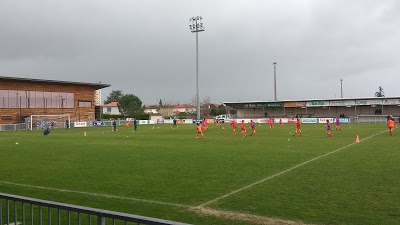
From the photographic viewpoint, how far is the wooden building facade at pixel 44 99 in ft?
213

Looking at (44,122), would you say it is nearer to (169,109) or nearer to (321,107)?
(321,107)

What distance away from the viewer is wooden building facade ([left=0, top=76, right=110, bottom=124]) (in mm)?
64963

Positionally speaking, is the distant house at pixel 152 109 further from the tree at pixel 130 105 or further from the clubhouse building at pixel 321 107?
the clubhouse building at pixel 321 107

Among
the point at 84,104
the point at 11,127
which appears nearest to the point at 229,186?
the point at 11,127

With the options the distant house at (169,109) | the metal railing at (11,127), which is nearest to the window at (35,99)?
the metal railing at (11,127)

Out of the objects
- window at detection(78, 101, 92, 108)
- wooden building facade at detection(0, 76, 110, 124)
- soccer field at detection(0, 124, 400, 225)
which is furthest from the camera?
window at detection(78, 101, 92, 108)

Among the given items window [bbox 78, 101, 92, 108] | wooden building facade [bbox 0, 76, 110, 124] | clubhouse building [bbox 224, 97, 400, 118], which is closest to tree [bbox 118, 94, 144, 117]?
wooden building facade [bbox 0, 76, 110, 124]

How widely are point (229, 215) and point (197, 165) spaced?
712 centimetres

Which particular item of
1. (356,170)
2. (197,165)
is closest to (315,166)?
(356,170)

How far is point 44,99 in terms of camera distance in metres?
71.3

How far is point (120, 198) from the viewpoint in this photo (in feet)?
29.2

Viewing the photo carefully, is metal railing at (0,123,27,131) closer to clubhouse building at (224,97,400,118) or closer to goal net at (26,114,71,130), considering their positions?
goal net at (26,114,71,130)

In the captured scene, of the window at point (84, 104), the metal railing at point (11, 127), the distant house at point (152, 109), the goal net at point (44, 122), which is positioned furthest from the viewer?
the distant house at point (152, 109)

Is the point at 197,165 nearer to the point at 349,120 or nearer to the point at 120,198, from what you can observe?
the point at 120,198
